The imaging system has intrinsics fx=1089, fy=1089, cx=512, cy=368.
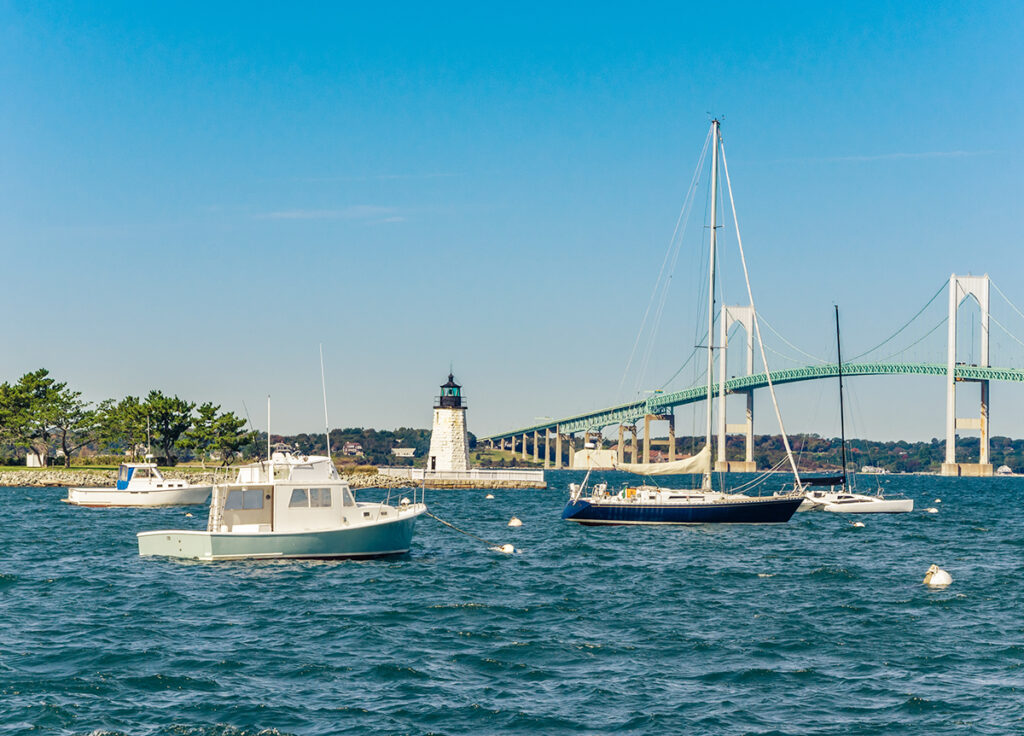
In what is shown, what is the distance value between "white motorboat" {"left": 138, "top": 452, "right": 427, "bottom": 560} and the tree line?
6120 centimetres

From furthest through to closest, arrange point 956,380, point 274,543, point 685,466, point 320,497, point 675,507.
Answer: point 956,380 < point 685,466 < point 675,507 < point 320,497 < point 274,543

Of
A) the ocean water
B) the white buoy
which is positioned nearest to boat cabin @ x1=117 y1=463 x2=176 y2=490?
the ocean water

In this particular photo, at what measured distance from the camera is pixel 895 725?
13555 millimetres

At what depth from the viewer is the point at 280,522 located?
91.0 ft

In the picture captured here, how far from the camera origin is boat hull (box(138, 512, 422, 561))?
27156mm

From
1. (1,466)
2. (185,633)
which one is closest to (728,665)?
(185,633)

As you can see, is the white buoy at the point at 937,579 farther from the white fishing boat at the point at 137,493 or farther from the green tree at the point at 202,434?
the green tree at the point at 202,434

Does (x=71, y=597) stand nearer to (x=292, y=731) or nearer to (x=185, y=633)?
(x=185, y=633)

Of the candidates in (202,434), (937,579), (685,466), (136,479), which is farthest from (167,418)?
(937,579)

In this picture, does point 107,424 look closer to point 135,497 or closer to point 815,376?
point 135,497

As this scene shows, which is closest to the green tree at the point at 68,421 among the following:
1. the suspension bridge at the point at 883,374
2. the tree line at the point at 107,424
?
the tree line at the point at 107,424

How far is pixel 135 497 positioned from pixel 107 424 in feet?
132

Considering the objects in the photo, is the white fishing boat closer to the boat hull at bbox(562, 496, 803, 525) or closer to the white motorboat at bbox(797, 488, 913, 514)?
the boat hull at bbox(562, 496, 803, 525)

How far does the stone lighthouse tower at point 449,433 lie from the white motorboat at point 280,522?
57136 mm
